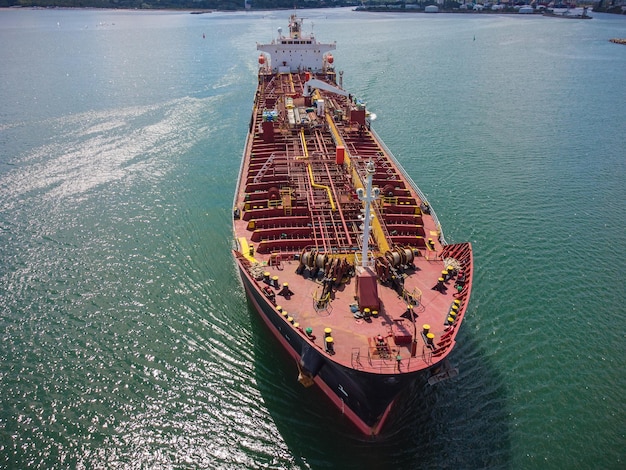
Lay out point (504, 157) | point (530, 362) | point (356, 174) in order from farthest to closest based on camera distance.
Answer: point (504, 157) < point (356, 174) < point (530, 362)

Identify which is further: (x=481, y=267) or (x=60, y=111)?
(x=60, y=111)

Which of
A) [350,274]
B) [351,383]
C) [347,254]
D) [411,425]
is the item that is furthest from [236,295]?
[411,425]

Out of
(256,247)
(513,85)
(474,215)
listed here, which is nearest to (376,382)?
(256,247)

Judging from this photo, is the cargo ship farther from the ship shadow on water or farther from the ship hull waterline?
the ship shadow on water

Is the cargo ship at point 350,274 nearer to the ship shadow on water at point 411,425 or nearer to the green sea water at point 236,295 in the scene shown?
the ship shadow on water at point 411,425

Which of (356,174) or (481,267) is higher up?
(356,174)

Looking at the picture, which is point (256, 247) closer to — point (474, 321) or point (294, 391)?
point (294, 391)

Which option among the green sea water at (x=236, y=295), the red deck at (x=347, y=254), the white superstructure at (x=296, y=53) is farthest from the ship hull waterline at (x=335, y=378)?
the white superstructure at (x=296, y=53)

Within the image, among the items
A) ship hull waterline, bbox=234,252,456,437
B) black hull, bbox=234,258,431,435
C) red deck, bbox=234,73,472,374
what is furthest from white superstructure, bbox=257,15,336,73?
black hull, bbox=234,258,431,435
